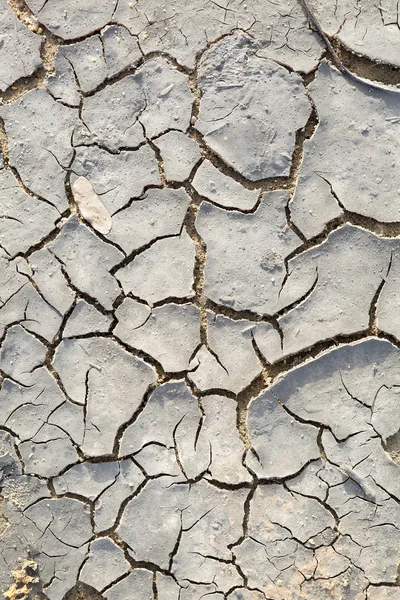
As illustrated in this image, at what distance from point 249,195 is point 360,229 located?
0.63 metres

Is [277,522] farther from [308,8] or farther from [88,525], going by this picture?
[308,8]

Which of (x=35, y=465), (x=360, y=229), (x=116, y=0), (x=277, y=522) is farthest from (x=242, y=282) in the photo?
(x=116, y=0)

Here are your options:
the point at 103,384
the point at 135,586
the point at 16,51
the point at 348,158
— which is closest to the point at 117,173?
the point at 16,51

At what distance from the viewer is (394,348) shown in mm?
3527

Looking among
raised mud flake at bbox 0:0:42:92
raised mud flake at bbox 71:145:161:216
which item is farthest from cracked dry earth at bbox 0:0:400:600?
raised mud flake at bbox 0:0:42:92

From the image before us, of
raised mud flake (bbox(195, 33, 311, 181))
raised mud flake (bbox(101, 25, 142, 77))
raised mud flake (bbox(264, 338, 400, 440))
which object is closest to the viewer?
raised mud flake (bbox(264, 338, 400, 440))

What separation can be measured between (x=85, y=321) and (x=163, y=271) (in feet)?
1.70

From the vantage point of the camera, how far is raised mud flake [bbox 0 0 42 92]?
12.4 ft

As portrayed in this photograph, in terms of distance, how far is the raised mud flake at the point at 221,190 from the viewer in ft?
11.9

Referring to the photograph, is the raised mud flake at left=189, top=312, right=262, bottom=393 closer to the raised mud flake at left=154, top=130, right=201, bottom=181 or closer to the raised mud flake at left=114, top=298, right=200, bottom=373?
the raised mud flake at left=114, top=298, right=200, bottom=373

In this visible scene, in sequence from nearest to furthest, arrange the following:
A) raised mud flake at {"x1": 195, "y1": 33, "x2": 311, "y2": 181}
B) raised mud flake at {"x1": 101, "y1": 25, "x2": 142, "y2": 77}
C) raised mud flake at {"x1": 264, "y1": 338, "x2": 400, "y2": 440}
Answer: raised mud flake at {"x1": 264, "y1": 338, "x2": 400, "y2": 440}
raised mud flake at {"x1": 195, "y1": 33, "x2": 311, "y2": 181}
raised mud flake at {"x1": 101, "y1": 25, "x2": 142, "y2": 77}

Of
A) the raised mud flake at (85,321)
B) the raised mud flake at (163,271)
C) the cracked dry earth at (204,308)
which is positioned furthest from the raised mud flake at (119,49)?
the raised mud flake at (85,321)

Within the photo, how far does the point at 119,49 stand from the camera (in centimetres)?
374

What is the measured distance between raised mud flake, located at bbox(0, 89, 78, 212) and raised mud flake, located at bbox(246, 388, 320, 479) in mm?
1619
